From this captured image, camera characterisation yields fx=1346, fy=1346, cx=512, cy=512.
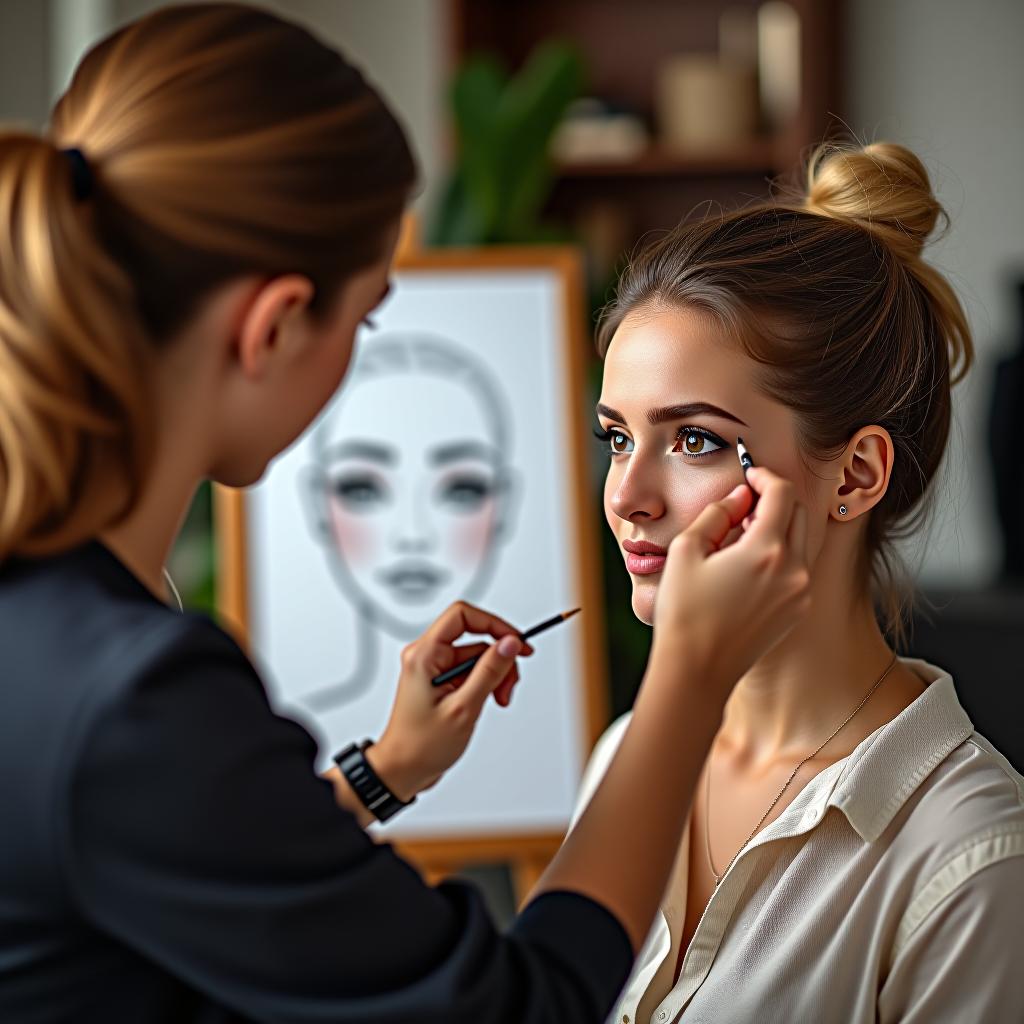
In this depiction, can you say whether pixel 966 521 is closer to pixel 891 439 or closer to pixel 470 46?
pixel 470 46

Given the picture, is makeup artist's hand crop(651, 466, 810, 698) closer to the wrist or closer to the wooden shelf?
the wrist

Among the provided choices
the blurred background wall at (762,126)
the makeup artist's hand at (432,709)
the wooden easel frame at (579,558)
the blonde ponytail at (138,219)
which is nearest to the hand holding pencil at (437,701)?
the makeup artist's hand at (432,709)

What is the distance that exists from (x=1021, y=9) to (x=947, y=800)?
10.2 feet

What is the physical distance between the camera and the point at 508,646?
3.38ft

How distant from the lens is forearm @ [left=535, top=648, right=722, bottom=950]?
2.68 ft

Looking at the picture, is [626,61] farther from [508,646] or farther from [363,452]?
[508,646]

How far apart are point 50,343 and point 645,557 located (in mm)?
601

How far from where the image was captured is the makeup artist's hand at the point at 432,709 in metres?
1.05

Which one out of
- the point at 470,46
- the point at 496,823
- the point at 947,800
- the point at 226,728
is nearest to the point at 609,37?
the point at 470,46

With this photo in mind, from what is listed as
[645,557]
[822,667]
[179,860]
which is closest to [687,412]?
[645,557]

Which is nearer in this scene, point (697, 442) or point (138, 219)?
point (138, 219)

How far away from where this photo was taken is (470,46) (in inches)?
140

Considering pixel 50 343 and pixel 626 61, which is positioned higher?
pixel 626 61

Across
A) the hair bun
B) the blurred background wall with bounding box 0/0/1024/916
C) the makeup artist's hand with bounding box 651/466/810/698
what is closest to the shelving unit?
the blurred background wall with bounding box 0/0/1024/916
